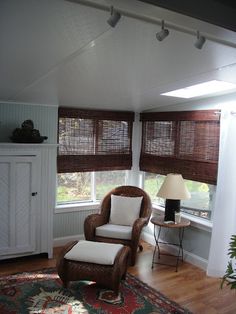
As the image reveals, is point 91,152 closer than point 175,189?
No

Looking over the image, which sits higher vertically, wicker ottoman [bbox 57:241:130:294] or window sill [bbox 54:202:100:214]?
window sill [bbox 54:202:100:214]

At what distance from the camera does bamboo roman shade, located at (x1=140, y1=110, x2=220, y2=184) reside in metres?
3.92

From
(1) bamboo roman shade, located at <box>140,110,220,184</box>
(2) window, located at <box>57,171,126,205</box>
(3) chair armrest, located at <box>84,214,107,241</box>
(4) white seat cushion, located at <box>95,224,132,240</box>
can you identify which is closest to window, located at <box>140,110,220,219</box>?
(1) bamboo roman shade, located at <box>140,110,220,184</box>

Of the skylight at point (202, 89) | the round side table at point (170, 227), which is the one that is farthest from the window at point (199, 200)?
the skylight at point (202, 89)

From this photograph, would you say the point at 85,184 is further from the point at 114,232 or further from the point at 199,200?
the point at 199,200

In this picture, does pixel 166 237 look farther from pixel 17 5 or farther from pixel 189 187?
pixel 17 5

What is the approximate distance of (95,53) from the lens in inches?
95.7

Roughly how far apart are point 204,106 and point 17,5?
289cm

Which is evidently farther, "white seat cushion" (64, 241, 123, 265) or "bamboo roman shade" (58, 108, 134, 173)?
"bamboo roman shade" (58, 108, 134, 173)

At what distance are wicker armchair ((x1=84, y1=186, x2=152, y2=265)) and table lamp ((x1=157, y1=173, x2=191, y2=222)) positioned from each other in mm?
351

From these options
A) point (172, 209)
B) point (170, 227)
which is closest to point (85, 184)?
point (172, 209)

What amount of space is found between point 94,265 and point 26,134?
1.80 m

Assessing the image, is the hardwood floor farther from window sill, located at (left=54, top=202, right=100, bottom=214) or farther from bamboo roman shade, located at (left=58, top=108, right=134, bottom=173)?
bamboo roman shade, located at (left=58, top=108, right=134, bottom=173)

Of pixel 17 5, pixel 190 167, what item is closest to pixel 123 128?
pixel 190 167
